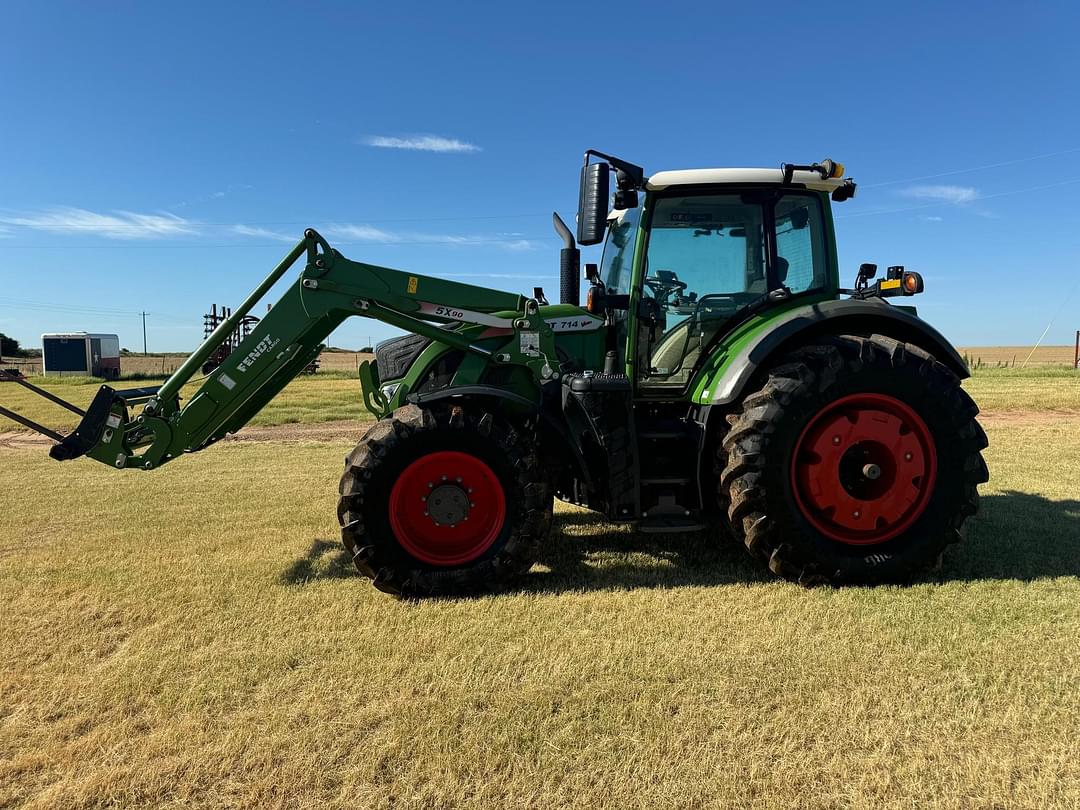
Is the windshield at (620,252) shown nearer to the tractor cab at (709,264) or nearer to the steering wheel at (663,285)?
the tractor cab at (709,264)

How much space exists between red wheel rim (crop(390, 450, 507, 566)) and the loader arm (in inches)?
34.2

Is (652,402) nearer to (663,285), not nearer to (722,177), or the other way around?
(663,285)

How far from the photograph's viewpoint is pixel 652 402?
470 cm

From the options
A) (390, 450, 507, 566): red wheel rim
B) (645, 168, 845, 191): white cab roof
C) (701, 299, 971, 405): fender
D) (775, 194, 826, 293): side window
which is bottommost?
(390, 450, 507, 566): red wheel rim

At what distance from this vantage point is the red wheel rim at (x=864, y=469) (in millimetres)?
4102

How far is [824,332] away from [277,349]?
11.7 feet

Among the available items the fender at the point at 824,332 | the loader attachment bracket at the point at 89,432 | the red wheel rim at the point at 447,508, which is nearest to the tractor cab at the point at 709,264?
the fender at the point at 824,332

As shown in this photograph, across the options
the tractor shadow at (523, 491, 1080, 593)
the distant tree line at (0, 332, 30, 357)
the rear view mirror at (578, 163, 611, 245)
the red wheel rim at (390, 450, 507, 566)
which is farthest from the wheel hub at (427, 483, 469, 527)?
the distant tree line at (0, 332, 30, 357)

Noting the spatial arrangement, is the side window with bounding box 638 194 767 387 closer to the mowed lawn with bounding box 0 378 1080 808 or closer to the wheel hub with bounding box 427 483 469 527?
the mowed lawn with bounding box 0 378 1080 808

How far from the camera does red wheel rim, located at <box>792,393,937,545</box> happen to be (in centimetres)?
410

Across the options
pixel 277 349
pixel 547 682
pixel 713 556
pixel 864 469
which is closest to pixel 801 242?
pixel 864 469

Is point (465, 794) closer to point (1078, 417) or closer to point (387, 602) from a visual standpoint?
point (387, 602)

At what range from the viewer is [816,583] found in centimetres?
408

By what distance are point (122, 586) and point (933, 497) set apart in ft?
16.7
